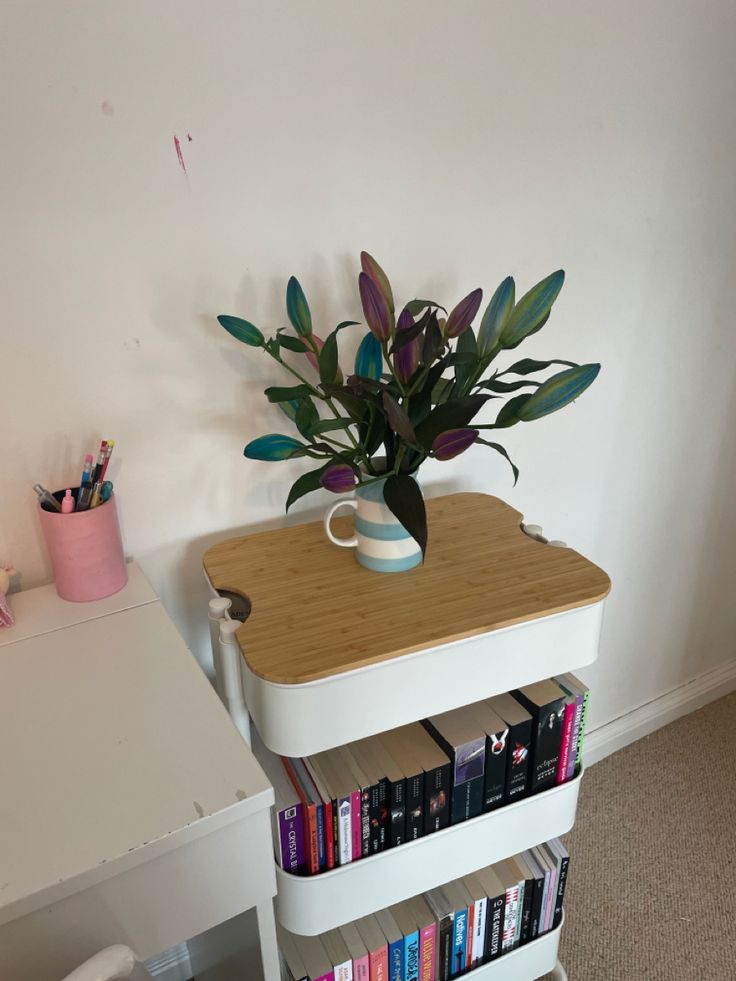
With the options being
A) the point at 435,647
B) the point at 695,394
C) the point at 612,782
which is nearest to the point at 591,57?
the point at 695,394

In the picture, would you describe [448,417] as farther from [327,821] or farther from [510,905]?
[510,905]

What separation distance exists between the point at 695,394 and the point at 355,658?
1068mm

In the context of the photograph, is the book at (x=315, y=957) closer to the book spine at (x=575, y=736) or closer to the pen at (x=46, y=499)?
the book spine at (x=575, y=736)

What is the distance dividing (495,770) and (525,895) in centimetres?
28

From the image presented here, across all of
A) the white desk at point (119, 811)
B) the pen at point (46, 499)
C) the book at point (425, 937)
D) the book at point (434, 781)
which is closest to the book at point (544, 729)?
the book at point (434, 781)

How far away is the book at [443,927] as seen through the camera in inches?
44.7

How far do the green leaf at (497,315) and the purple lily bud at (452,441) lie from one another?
154 millimetres

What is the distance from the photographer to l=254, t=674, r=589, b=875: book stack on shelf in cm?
98

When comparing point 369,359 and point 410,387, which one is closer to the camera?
point 410,387

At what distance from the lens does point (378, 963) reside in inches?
43.6

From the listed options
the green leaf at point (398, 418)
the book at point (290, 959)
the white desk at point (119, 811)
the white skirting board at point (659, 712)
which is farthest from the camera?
the white skirting board at point (659, 712)

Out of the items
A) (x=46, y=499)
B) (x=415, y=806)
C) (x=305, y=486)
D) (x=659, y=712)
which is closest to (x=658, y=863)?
(x=659, y=712)

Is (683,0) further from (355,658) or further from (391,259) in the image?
(355,658)

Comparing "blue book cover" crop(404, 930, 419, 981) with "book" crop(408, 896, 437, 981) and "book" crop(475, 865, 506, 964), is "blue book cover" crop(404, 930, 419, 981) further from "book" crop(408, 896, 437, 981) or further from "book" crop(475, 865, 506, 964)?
"book" crop(475, 865, 506, 964)
